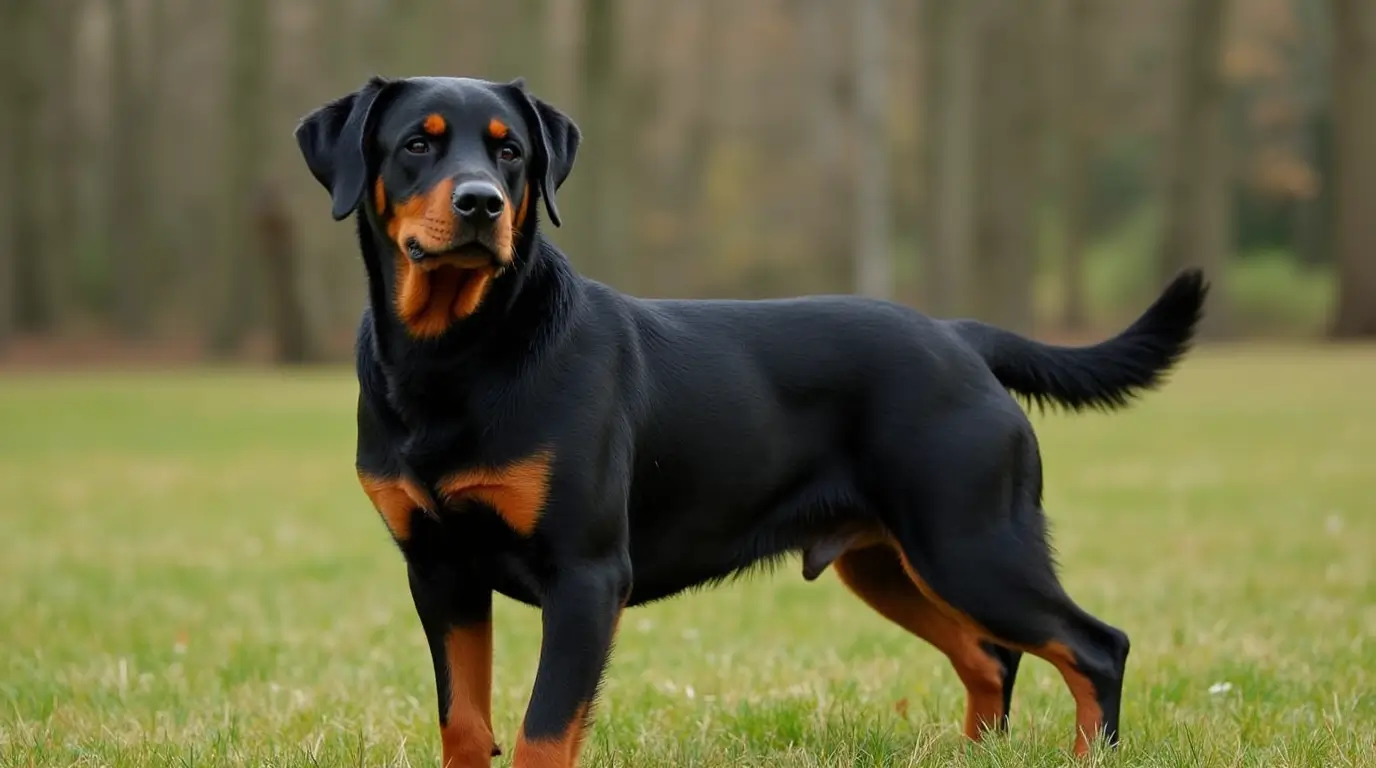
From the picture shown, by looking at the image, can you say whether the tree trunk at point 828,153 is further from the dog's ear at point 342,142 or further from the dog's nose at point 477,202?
the dog's nose at point 477,202

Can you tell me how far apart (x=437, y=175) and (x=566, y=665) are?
1.25 m

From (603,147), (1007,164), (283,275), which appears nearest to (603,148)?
(603,147)

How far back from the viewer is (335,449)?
Result: 1620cm

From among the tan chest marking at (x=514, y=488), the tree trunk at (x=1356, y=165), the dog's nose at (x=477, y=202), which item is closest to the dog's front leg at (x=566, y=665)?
the tan chest marking at (x=514, y=488)

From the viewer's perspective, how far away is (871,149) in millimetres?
28953

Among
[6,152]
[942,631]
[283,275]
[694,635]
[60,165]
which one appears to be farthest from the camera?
[60,165]

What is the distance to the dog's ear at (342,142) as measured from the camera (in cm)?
416

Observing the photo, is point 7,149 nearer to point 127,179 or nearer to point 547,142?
point 127,179

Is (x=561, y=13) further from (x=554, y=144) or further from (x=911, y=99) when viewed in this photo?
(x=554, y=144)

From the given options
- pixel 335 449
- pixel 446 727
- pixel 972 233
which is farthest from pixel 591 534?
pixel 972 233

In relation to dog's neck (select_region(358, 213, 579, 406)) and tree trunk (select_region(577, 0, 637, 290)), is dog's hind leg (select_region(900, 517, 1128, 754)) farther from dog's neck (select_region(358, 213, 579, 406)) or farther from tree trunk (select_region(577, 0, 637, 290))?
tree trunk (select_region(577, 0, 637, 290))

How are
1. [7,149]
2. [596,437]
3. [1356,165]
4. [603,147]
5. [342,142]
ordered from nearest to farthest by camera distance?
[596,437] → [342,142] → [1356,165] → [7,149] → [603,147]

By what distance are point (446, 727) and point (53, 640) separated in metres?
3.42

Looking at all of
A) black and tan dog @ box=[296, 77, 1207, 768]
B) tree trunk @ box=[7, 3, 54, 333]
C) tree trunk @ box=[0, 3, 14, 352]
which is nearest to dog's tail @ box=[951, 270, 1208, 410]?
black and tan dog @ box=[296, 77, 1207, 768]
